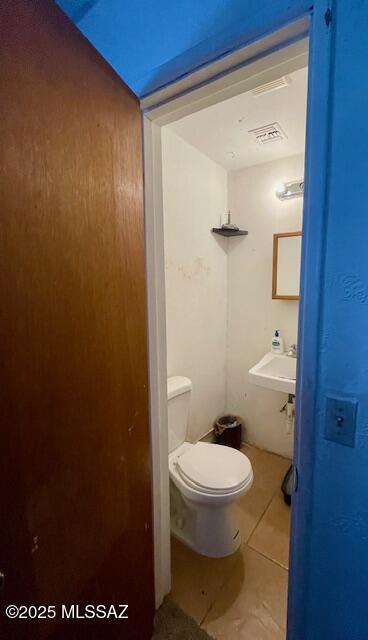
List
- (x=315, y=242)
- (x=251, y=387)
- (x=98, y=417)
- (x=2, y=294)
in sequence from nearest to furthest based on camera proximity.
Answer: (x=2, y=294) → (x=315, y=242) → (x=98, y=417) → (x=251, y=387)

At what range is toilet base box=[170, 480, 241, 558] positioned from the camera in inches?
54.4

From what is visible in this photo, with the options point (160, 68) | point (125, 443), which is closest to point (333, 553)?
point (125, 443)

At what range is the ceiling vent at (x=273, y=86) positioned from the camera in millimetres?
1180

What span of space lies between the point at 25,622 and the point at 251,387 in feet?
6.26

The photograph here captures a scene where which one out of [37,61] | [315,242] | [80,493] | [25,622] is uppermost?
[37,61]

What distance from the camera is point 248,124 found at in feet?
4.96

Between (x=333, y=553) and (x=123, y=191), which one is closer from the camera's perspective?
(x=333, y=553)

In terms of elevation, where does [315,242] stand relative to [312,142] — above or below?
below

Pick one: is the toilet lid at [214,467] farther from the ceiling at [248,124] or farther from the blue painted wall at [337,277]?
the ceiling at [248,124]

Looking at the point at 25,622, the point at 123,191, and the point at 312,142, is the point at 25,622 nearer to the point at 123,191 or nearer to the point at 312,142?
the point at 123,191

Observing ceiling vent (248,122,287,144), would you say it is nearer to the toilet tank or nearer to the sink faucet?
the sink faucet

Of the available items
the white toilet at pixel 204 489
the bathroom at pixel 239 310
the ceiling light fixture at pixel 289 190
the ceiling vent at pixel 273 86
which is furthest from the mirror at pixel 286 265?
the white toilet at pixel 204 489

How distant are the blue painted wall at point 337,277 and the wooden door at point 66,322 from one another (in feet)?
0.78

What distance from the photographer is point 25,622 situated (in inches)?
23.6
